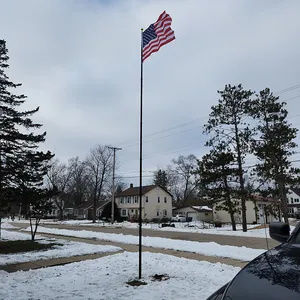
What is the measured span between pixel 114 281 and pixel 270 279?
18.1ft

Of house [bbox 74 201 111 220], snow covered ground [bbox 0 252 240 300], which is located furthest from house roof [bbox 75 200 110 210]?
snow covered ground [bbox 0 252 240 300]

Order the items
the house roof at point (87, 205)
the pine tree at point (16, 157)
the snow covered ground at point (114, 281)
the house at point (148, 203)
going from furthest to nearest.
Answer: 1. the house roof at point (87, 205)
2. the house at point (148, 203)
3. the pine tree at point (16, 157)
4. the snow covered ground at point (114, 281)

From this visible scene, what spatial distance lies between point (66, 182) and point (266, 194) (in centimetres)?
5700

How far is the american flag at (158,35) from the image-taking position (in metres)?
8.62

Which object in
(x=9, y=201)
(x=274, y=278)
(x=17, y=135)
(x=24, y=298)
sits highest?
(x=17, y=135)

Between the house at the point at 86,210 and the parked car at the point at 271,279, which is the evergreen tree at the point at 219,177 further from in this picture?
the house at the point at 86,210

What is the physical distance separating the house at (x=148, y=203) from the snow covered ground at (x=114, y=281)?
156ft

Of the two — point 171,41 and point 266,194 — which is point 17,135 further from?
point 266,194

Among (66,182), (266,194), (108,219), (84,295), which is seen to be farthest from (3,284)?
(66,182)

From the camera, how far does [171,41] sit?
337 inches

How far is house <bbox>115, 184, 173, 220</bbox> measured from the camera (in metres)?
57.8

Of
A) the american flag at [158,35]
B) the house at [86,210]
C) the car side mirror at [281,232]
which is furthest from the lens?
the house at [86,210]

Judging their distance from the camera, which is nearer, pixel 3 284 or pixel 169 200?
pixel 3 284

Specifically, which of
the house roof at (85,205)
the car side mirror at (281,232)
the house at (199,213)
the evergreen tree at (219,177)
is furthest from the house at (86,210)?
the car side mirror at (281,232)
